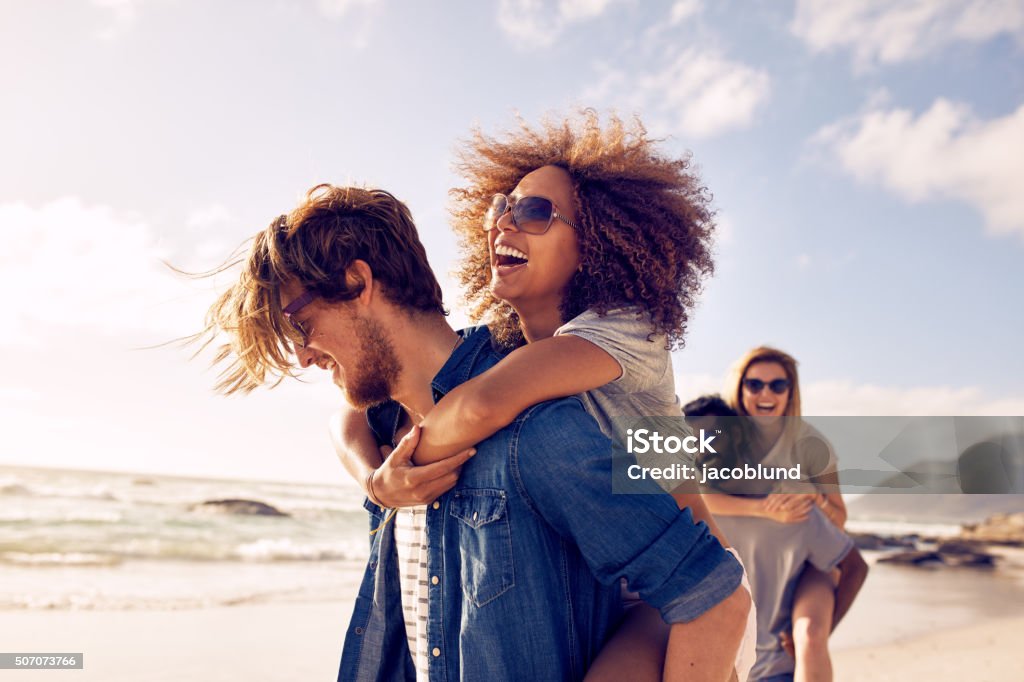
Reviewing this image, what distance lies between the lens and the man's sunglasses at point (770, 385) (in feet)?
20.8

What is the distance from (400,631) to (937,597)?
14.3 metres

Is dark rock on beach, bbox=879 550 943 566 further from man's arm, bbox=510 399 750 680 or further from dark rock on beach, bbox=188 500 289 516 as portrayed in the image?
man's arm, bbox=510 399 750 680

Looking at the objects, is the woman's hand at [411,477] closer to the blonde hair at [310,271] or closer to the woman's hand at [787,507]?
the blonde hair at [310,271]

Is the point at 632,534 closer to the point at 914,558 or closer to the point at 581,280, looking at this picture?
the point at 581,280

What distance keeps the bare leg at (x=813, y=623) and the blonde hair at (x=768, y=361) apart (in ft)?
3.98

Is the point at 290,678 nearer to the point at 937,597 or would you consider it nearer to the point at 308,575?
the point at 308,575

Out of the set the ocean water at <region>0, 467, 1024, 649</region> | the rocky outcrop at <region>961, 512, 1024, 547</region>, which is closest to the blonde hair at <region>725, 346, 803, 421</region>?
the ocean water at <region>0, 467, 1024, 649</region>

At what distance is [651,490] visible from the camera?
1.93 meters

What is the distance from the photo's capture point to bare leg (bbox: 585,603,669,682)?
1.96m

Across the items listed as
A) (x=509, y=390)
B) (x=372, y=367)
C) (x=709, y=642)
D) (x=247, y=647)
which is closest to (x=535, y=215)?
(x=372, y=367)

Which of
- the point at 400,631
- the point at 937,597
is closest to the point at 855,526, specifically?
the point at 937,597

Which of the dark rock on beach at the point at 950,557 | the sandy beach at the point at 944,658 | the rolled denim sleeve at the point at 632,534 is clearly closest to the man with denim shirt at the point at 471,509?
the rolled denim sleeve at the point at 632,534

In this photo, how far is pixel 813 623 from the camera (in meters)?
5.36

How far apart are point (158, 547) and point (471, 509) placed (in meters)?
18.0
